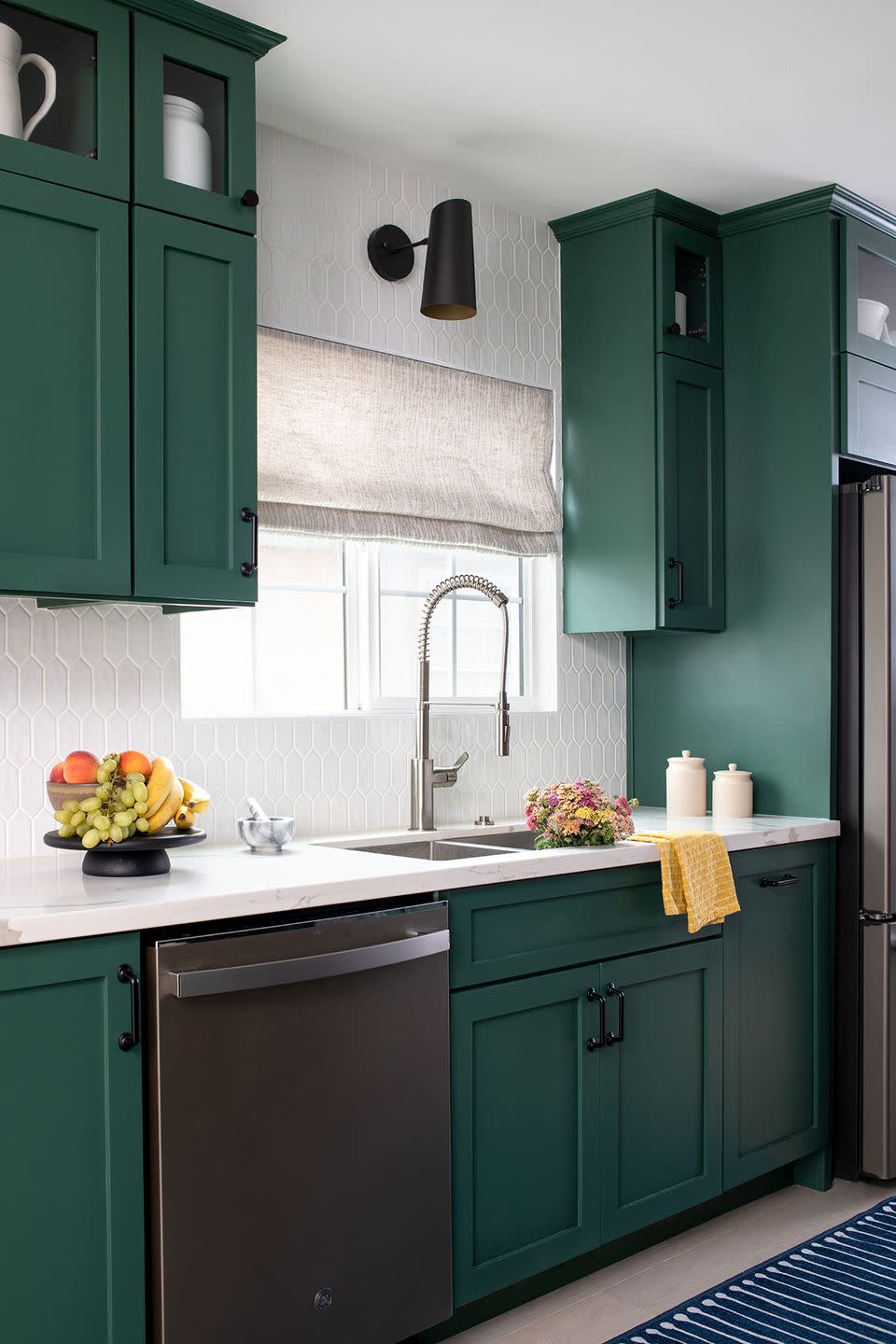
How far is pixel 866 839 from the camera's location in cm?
342

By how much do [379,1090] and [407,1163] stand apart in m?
0.17

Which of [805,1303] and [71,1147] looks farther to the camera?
[805,1303]

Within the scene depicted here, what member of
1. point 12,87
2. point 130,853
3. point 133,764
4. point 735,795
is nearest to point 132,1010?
point 130,853

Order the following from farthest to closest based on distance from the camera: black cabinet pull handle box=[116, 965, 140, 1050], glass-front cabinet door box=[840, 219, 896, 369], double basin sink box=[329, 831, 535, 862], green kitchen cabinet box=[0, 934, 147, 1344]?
1. glass-front cabinet door box=[840, 219, 896, 369]
2. double basin sink box=[329, 831, 535, 862]
3. black cabinet pull handle box=[116, 965, 140, 1050]
4. green kitchen cabinet box=[0, 934, 147, 1344]

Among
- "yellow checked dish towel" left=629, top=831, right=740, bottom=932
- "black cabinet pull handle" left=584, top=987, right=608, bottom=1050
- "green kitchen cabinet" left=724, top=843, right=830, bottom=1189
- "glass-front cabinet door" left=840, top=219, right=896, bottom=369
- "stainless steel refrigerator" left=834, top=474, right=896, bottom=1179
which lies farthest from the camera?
"glass-front cabinet door" left=840, top=219, right=896, bottom=369

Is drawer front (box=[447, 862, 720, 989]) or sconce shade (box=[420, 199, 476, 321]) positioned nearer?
drawer front (box=[447, 862, 720, 989])

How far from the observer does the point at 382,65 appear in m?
2.72

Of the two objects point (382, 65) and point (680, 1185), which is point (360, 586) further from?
point (680, 1185)

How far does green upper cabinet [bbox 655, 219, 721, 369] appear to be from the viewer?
3.50m

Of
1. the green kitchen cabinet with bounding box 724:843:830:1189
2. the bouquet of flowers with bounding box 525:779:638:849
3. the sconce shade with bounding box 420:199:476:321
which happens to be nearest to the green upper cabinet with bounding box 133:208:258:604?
the sconce shade with bounding box 420:199:476:321

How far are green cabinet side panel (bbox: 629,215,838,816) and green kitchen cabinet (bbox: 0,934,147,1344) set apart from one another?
7.02 feet

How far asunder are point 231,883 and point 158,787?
244 millimetres

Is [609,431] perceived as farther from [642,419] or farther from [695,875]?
[695,875]

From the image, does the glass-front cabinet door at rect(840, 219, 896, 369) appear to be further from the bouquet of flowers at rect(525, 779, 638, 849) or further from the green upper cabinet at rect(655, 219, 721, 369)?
the bouquet of flowers at rect(525, 779, 638, 849)
